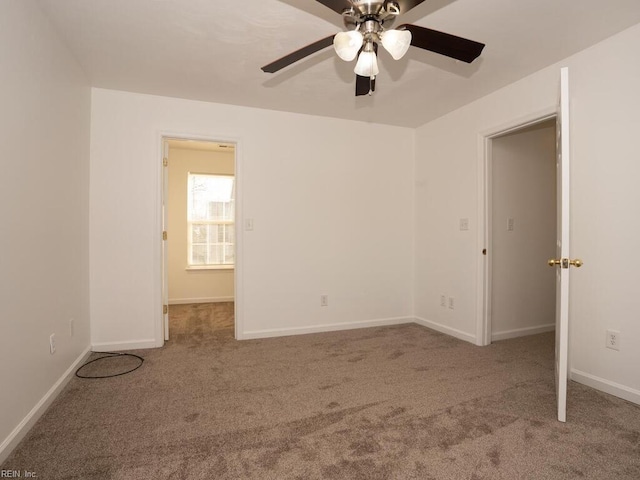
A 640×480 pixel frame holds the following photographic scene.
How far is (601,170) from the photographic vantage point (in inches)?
93.5

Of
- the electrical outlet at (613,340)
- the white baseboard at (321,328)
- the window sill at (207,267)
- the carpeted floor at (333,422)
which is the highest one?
the window sill at (207,267)

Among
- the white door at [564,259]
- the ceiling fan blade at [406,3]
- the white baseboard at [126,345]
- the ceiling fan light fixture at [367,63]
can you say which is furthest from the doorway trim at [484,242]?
the white baseboard at [126,345]

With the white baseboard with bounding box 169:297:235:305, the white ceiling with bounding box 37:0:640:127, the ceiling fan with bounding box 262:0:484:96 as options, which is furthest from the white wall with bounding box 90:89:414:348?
the white baseboard with bounding box 169:297:235:305

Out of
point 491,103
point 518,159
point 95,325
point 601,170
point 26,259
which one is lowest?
point 95,325

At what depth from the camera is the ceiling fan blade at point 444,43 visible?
154 centimetres

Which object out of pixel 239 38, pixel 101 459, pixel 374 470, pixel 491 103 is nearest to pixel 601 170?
pixel 491 103

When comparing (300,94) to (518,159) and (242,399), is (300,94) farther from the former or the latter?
(242,399)

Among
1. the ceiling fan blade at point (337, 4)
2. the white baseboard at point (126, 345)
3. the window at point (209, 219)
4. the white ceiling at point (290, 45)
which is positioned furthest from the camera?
the window at point (209, 219)

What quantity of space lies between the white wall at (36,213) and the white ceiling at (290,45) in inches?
13.1

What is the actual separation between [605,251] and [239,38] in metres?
2.82

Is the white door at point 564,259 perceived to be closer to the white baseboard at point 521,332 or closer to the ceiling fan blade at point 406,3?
the ceiling fan blade at point 406,3

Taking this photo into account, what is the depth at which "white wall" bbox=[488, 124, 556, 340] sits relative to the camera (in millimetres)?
3561

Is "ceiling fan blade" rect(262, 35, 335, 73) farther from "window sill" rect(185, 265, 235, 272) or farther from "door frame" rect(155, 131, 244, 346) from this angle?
"window sill" rect(185, 265, 235, 272)

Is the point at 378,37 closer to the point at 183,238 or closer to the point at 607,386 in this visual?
the point at 607,386
